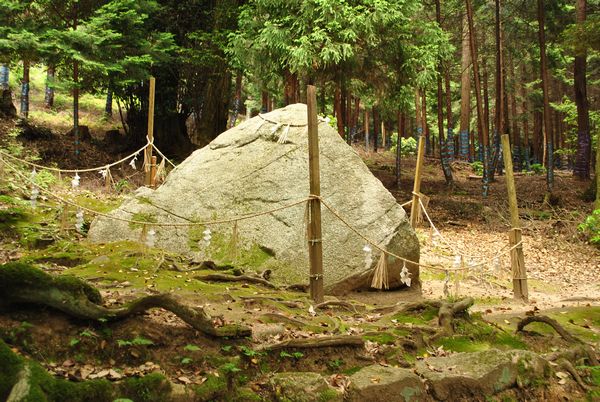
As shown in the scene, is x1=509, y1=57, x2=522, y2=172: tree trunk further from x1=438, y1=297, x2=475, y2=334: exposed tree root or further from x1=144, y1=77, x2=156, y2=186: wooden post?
x1=438, y1=297, x2=475, y2=334: exposed tree root

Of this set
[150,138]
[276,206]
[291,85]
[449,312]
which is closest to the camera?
[449,312]

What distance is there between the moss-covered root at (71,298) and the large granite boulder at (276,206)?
2.89 meters

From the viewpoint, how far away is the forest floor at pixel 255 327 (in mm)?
3916

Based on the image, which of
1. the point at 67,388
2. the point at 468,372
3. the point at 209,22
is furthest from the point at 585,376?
the point at 209,22

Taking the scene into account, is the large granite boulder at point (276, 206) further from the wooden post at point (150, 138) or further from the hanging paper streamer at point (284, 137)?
the wooden post at point (150, 138)

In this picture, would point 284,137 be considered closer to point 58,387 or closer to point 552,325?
point 552,325

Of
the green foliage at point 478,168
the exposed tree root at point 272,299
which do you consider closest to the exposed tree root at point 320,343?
the exposed tree root at point 272,299

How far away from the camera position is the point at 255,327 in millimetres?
5117

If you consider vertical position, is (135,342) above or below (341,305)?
above

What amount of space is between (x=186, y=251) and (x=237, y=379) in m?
4.08

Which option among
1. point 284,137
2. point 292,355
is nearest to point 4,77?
point 284,137

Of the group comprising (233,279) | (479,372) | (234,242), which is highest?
(234,242)

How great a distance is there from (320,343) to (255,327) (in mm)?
726

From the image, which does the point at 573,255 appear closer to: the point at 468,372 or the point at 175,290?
the point at 468,372
